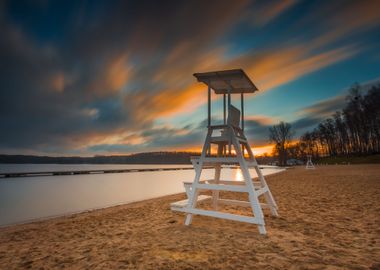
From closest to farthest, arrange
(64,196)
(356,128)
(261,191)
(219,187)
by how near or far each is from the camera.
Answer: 1. (219,187)
2. (261,191)
3. (64,196)
4. (356,128)

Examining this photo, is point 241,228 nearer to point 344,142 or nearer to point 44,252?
point 44,252

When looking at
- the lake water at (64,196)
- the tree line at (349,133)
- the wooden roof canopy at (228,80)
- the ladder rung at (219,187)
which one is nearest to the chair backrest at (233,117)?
the wooden roof canopy at (228,80)

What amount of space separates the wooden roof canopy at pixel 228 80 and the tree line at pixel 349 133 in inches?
2339

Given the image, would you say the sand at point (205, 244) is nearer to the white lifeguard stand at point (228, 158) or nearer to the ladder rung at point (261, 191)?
the white lifeguard stand at point (228, 158)

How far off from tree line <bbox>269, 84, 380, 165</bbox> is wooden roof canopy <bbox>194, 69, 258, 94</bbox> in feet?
195

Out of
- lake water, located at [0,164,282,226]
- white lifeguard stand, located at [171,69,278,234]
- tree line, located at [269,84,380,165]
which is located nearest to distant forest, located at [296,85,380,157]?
tree line, located at [269,84,380,165]

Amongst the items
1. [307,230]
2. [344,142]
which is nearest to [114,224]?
[307,230]

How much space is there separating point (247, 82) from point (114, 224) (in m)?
5.76

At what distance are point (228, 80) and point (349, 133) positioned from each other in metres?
76.3

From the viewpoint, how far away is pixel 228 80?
224 inches

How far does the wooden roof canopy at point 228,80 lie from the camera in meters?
5.52

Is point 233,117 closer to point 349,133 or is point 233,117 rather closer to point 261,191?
point 261,191

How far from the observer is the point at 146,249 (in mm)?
4441

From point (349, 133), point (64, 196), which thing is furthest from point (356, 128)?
point (64, 196)
